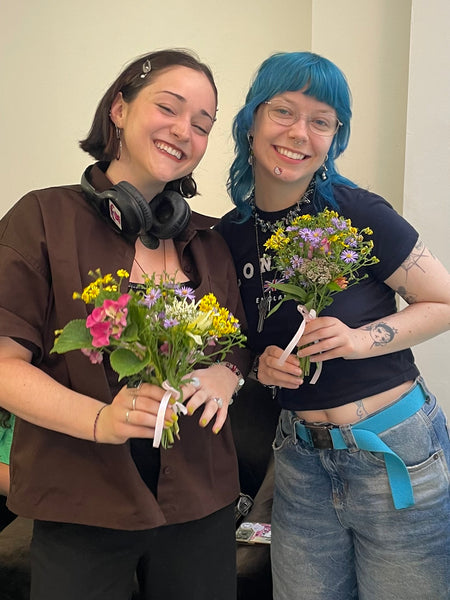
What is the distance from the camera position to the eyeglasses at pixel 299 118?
4.99 ft

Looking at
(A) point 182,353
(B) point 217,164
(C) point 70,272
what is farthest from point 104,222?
(B) point 217,164

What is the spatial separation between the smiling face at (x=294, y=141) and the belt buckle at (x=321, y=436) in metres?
0.68

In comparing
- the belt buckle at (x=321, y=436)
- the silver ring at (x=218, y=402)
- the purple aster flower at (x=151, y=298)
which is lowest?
the belt buckle at (x=321, y=436)

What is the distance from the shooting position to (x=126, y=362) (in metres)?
0.92

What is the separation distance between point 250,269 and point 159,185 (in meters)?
0.39

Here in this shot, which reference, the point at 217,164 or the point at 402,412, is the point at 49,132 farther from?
the point at 402,412

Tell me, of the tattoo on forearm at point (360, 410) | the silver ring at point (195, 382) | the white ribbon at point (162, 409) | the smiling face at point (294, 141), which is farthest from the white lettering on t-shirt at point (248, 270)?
the white ribbon at point (162, 409)

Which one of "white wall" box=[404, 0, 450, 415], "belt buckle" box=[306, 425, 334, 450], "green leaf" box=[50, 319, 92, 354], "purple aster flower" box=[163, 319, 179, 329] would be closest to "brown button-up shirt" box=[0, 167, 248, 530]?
"green leaf" box=[50, 319, 92, 354]

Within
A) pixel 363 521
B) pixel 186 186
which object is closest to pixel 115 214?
pixel 186 186

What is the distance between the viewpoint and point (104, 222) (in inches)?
49.0

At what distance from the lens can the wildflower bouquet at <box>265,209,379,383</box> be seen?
1205 mm

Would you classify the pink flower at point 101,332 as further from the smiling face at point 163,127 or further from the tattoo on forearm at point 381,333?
the tattoo on forearm at point 381,333

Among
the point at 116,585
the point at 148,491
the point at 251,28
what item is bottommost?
the point at 116,585

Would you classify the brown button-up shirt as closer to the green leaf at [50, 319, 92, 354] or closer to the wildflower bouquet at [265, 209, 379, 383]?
the green leaf at [50, 319, 92, 354]
